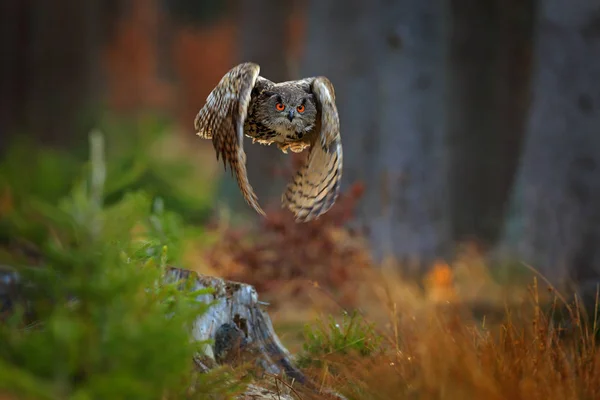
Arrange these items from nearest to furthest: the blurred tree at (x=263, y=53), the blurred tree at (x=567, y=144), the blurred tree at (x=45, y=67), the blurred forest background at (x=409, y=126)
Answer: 1. the blurred tree at (x=567, y=144)
2. the blurred forest background at (x=409, y=126)
3. the blurred tree at (x=263, y=53)
4. the blurred tree at (x=45, y=67)

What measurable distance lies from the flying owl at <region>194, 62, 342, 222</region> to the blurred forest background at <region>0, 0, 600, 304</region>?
3.01 m

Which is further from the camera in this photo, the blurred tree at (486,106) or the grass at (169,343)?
the blurred tree at (486,106)

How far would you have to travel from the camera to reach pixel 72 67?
1888 cm

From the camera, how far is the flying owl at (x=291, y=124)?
15.8 ft

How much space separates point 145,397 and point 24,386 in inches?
16.4

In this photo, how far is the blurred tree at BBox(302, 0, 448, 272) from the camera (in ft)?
36.9

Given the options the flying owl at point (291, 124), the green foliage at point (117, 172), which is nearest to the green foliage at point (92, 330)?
the flying owl at point (291, 124)

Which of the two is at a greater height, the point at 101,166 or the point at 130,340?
the point at 101,166

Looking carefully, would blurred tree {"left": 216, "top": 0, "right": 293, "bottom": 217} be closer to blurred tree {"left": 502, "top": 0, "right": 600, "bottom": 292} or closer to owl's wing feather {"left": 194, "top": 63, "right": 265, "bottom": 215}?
blurred tree {"left": 502, "top": 0, "right": 600, "bottom": 292}

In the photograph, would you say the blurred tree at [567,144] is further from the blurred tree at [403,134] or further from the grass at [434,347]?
the blurred tree at [403,134]

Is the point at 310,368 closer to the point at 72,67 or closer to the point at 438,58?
the point at 438,58

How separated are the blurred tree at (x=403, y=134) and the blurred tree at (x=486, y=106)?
2.83m

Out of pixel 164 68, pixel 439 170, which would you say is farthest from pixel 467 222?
pixel 164 68

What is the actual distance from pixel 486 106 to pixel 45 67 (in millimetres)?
9487
